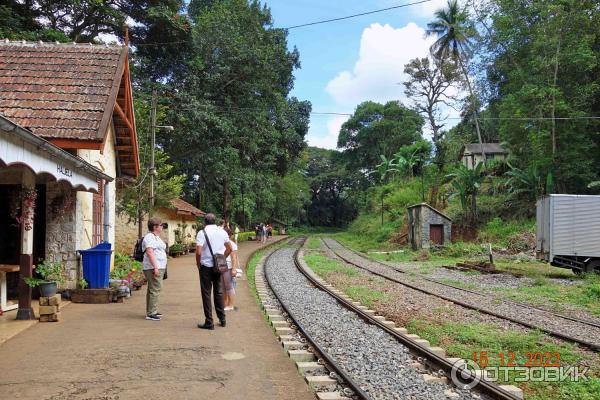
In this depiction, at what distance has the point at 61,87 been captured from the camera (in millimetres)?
11023

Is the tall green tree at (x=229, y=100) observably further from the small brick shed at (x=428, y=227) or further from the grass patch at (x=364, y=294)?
the grass patch at (x=364, y=294)

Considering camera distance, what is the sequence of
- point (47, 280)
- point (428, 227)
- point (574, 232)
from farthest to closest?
point (428, 227)
point (574, 232)
point (47, 280)

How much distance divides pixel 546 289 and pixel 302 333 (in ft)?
28.9

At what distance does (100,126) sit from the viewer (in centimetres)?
988

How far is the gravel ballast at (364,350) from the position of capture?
17.8ft

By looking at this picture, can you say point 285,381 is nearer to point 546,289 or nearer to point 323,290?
point 323,290

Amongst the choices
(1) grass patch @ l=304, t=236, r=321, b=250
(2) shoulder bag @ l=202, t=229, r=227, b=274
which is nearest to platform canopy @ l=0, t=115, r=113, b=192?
(2) shoulder bag @ l=202, t=229, r=227, b=274

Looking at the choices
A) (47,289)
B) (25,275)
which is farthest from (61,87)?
(47,289)

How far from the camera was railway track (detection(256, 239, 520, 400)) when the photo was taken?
5.35 meters

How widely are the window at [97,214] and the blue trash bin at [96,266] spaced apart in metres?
2.00

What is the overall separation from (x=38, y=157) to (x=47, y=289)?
2.28m

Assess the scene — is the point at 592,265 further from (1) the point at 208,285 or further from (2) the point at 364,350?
(1) the point at 208,285

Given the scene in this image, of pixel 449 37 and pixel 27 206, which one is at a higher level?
pixel 449 37

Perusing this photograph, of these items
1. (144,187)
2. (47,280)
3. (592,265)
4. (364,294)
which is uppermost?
(144,187)
